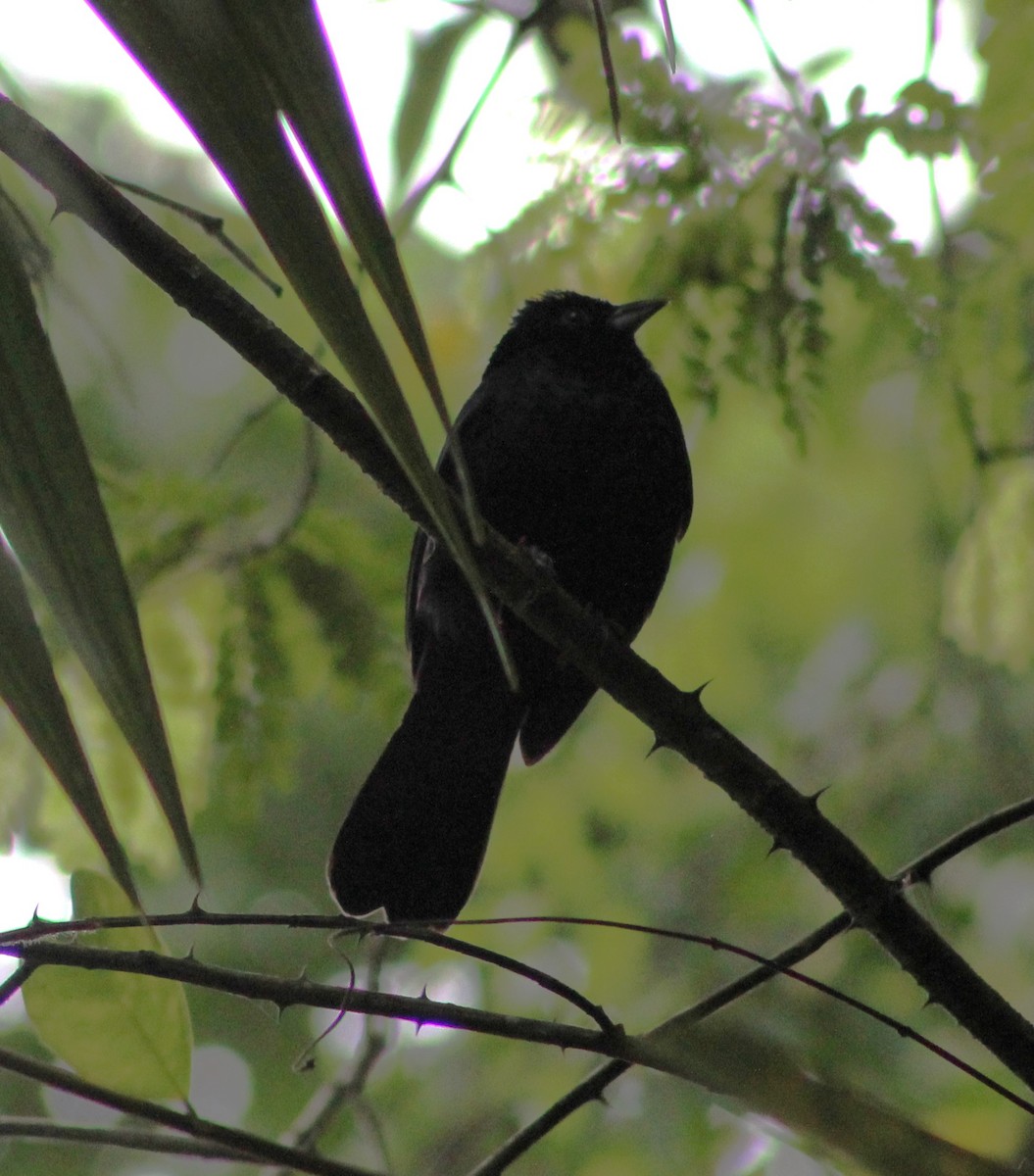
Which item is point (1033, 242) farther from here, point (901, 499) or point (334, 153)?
point (901, 499)

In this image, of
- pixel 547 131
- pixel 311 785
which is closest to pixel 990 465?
pixel 547 131

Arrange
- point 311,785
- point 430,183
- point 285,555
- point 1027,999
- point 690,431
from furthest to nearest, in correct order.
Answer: point 311,785, point 1027,999, point 690,431, point 285,555, point 430,183

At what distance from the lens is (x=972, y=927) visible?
566cm

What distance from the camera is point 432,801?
10.5 ft

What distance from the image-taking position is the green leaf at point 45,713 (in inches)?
39.8

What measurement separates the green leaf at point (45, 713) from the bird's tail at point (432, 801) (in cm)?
186

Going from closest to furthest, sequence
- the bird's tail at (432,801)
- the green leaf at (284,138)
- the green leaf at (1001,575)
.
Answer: the green leaf at (284,138)
the green leaf at (1001,575)
the bird's tail at (432,801)

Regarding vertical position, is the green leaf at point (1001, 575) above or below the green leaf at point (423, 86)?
below

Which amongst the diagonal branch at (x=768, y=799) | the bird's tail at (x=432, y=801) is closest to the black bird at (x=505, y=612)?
the bird's tail at (x=432, y=801)

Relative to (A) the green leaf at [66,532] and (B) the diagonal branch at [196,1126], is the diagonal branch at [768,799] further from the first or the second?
(B) the diagonal branch at [196,1126]

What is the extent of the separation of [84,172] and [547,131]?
65.9 inches

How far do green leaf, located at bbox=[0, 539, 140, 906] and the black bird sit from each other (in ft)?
6.43

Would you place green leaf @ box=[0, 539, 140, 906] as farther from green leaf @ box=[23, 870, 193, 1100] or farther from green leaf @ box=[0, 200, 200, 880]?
green leaf @ box=[23, 870, 193, 1100]

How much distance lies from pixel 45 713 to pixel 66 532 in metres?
0.14
